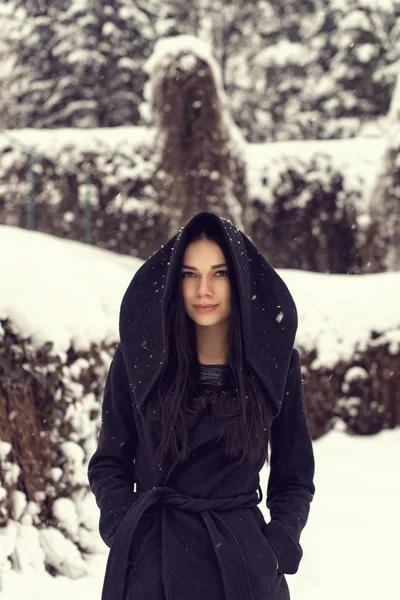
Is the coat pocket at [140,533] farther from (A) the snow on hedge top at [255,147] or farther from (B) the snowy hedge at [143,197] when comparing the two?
(A) the snow on hedge top at [255,147]

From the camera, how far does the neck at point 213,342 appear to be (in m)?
1.88

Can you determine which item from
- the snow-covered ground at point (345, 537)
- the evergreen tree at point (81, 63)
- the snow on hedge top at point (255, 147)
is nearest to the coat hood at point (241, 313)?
the snow-covered ground at point (345, 537)

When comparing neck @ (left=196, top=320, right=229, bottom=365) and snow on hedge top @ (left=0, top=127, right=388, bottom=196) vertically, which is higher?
snow on hedge top @ (left=0, top=127, right=388, bottom=196)

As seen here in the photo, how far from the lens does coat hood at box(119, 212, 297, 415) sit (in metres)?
1.78

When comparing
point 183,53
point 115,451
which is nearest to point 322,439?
point 115,451

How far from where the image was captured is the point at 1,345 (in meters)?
3.08

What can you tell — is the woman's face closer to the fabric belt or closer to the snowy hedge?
the fabric belt

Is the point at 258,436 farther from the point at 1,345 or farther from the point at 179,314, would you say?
the point at 1,345

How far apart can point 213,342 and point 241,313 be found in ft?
0.43

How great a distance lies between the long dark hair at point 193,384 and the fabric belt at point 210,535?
0.10m

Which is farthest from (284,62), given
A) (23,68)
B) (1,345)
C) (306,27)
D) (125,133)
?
(1,345)

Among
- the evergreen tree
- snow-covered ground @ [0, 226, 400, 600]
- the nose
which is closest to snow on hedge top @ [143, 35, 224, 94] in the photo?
snow-covered ground @ [0, 226, 400, 600]

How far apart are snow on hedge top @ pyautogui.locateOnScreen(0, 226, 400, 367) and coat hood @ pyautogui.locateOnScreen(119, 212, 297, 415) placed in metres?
1.43

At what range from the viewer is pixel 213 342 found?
1885 mm
